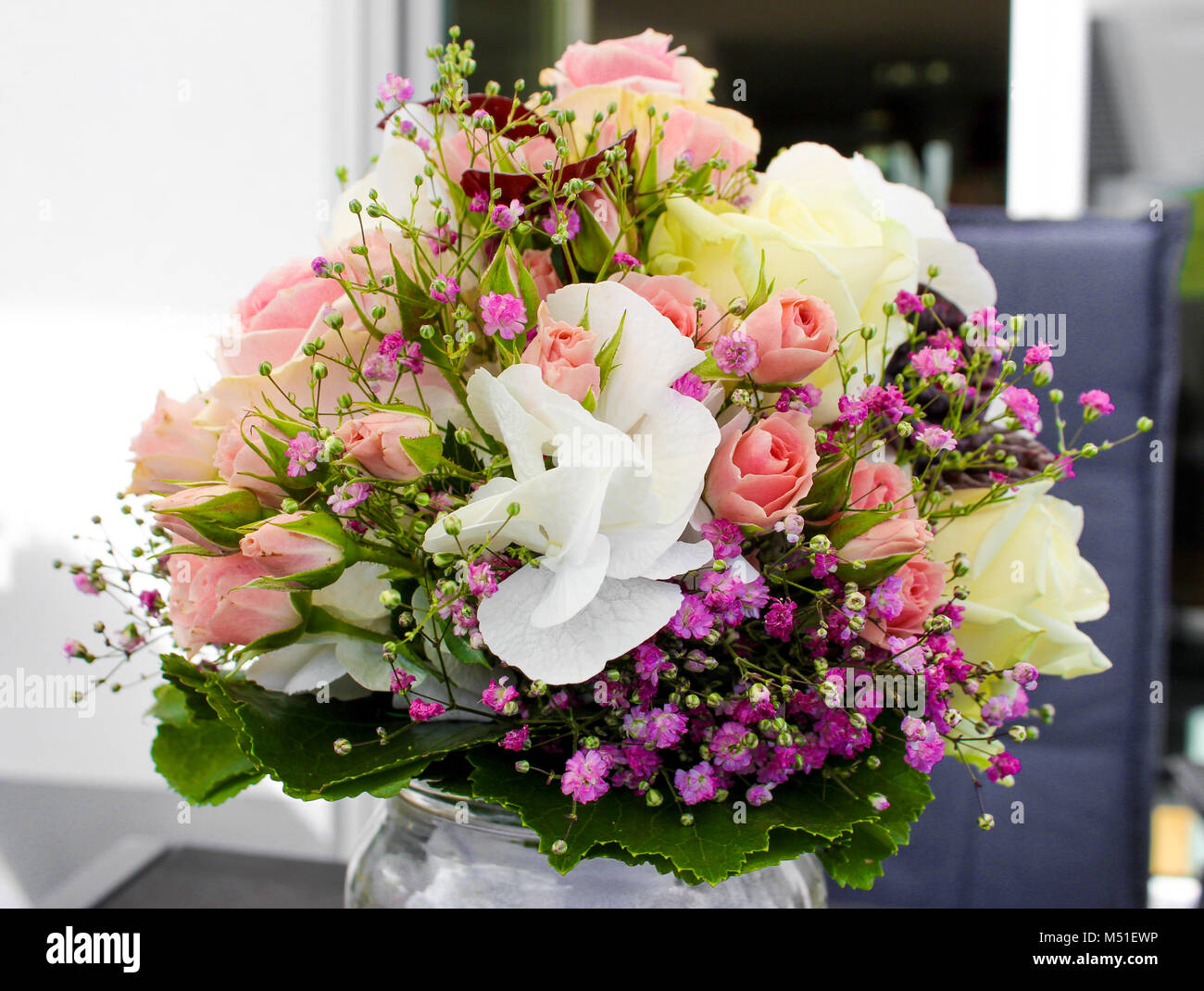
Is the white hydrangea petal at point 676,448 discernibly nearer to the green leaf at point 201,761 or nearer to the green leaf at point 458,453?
the green leaf at point 458,453

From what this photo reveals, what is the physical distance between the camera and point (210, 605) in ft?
1.35

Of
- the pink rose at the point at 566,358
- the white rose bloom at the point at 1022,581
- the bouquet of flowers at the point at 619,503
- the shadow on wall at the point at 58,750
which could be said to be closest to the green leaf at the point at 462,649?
the bouquet of flowers at the point at 619,503

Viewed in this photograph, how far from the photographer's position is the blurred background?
3.44ft

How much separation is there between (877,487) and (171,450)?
324 mm

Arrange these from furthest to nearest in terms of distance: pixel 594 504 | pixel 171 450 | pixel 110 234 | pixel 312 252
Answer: pixel 312 252 → pixel 110 234 → pixel 171 450 → pixel 594 504

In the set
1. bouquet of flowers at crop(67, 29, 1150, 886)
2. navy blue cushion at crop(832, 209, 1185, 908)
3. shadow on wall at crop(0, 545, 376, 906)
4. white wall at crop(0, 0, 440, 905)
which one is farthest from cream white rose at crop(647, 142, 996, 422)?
shadow on wall at crop(0, 545, 376, 906)

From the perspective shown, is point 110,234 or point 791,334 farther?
point 110,234

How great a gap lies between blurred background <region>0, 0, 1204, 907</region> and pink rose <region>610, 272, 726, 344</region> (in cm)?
21

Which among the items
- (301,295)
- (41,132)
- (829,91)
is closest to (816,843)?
(301,295)

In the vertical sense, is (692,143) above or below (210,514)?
above

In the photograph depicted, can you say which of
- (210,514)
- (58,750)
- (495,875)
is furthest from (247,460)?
(58,750)

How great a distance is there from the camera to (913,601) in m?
0.40

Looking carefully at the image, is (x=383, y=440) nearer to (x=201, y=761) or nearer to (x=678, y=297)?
(x=678, y=297)

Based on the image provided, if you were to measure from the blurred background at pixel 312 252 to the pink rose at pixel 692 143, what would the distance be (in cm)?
21
